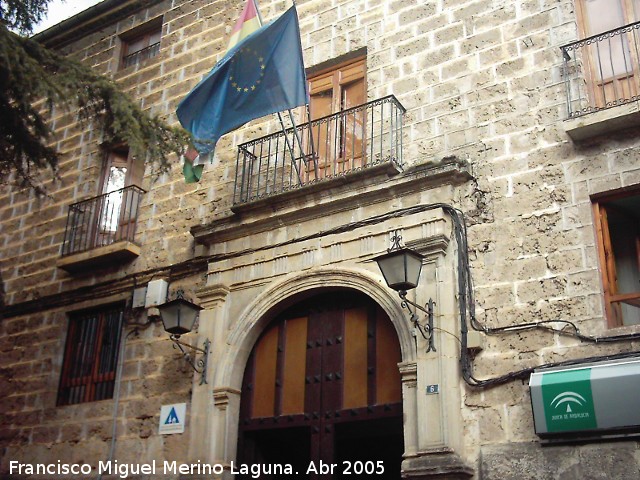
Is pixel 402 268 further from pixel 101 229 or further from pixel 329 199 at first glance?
pixel 101 229

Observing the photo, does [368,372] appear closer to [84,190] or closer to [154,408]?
[154,408]

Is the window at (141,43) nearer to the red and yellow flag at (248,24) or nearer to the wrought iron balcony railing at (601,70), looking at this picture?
the red and yellow flag at (248,24)

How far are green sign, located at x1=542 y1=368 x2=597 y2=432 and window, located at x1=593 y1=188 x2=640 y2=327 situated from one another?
64 centimetres

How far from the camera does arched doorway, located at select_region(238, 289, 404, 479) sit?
7.52 metres

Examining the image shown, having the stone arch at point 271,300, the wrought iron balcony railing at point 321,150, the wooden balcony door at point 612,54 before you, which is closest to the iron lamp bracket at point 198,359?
the stone arch at point 271,300

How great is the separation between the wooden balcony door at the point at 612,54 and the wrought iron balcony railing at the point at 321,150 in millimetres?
1874

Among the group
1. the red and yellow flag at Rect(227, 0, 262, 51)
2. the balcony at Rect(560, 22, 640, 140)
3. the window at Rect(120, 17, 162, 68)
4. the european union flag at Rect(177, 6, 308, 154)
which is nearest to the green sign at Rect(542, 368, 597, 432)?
the balcony at Rect(560, 22, 640, 140)

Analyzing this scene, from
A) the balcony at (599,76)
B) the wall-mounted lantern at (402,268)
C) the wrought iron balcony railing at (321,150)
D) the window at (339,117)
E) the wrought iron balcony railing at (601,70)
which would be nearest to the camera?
the wall-mounted lantern at (402,268)

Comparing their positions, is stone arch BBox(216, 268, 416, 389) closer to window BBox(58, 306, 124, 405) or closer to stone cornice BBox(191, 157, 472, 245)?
stone cornice BBox(191, 157, 472, 245)

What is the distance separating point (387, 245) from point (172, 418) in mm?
2904

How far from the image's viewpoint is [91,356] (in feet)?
31.8

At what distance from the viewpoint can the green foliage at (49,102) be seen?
691 cm

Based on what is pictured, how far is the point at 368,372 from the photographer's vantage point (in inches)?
298

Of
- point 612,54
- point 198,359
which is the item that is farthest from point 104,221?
point 612,54
